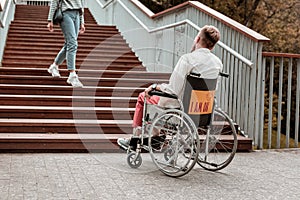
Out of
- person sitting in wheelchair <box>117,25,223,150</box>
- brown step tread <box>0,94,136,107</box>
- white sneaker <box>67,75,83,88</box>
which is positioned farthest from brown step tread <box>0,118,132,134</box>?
person sitting in wheelchair <box>117,25,223,150</box>

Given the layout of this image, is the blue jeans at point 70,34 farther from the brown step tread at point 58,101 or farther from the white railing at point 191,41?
the white railing at point 191,41

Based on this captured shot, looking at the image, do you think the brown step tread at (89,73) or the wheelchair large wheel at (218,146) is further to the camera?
the brown step tread at (89,73)

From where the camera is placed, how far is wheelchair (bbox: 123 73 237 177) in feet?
15.1

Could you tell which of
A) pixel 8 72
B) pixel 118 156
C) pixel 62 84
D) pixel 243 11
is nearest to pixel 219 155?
pixel 118 156

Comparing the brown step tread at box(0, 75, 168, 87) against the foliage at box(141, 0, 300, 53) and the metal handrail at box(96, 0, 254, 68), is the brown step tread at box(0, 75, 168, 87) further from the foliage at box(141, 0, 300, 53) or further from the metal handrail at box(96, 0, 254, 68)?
the foliage at box(141, 0, 300, 53)

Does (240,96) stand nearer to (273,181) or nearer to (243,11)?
(273,181)

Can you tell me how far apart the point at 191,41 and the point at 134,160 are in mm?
3744

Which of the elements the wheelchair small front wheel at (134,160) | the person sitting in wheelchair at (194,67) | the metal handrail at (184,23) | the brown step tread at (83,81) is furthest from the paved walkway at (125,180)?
the brown step tread at (83,81)

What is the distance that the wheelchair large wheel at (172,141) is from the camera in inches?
178

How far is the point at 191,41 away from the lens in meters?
8.37

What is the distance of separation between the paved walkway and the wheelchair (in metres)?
0.11

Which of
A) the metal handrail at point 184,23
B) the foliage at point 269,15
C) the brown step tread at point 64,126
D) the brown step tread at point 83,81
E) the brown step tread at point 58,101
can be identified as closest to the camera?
the brown step tread at point 64,126

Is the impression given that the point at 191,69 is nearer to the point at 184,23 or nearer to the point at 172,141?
the point at 172,141

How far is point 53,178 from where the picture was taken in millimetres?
4461
